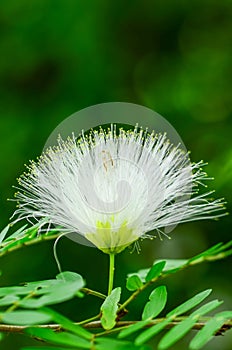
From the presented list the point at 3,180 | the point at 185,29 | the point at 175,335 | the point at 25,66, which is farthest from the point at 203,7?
the point at 175,335

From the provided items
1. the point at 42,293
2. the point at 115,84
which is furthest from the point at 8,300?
the point at 115,84

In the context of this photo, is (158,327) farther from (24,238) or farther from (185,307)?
(24,238)

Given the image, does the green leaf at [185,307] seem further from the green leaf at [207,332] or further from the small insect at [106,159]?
the small insect at [106,159]

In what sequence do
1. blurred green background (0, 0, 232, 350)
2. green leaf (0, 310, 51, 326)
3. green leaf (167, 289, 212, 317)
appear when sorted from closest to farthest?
green leaf (0, 310, 51, 326) → green leaf (167, 289, 212, 317) → blurred green background (0, 0, 232, 350)

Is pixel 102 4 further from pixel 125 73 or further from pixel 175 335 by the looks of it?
pixel 175 335

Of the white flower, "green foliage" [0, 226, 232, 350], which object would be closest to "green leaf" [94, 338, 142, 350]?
"green foliage" [0, 226, 232, 350]

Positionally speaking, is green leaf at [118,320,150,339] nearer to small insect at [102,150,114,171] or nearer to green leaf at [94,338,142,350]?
green leaf at [94,338,142,350]

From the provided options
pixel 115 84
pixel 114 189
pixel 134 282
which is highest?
pixel 115 84
